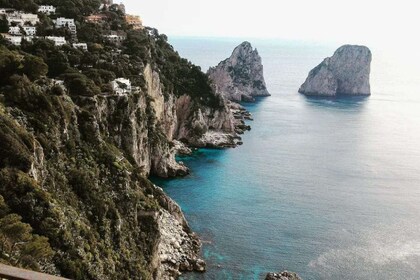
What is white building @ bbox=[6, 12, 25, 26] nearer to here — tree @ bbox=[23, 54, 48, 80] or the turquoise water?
tree @ bbox=[23, 54, 48, 80]

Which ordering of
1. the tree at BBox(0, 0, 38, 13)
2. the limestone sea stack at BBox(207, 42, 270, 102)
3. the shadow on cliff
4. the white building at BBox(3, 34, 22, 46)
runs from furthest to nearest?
the limestone sea stack at BBox(207, 42, 270, 102) < the shadow on cliff < the tree at BBox(0, 0, 38, 13) < the white building at BBox(3, 34, 22, 46)

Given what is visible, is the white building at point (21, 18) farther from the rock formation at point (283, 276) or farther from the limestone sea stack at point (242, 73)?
the limestone sea stack at point (242, 73)

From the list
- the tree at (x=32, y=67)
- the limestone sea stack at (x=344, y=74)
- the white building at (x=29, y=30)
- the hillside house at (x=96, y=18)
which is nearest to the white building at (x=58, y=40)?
the white building at (x=29, y=30)

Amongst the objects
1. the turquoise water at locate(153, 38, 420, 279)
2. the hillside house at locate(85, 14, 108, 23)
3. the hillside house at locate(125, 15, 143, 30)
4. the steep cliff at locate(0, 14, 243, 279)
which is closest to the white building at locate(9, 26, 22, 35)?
the steep cliff at locate(0, 14, 243, 279)

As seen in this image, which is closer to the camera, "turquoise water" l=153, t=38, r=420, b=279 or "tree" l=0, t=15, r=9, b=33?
"turquoise water" l=153, t=38, r=420, b=279

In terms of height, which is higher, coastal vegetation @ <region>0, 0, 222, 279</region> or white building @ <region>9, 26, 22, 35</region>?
white building @ <region>9, 26, 22, 35</region>
